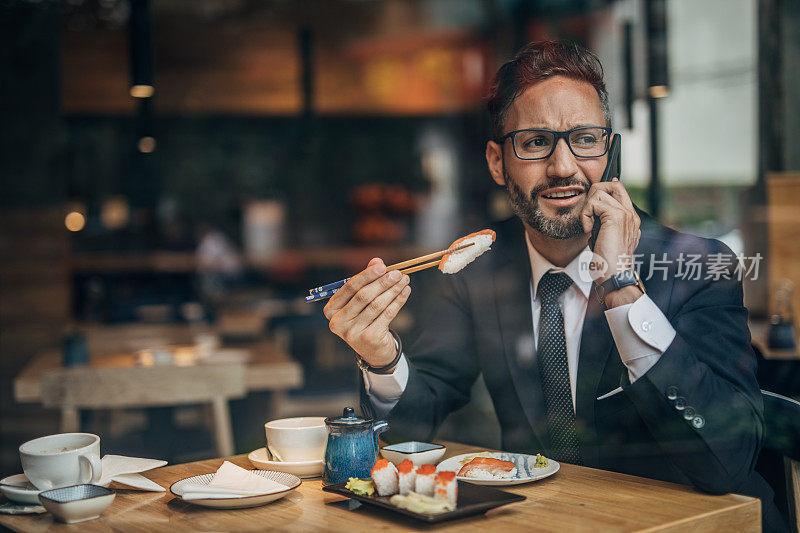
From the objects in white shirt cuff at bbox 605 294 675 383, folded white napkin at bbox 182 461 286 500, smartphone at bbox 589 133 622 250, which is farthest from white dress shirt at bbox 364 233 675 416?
folded white napkin at bbox 182 461 286 500

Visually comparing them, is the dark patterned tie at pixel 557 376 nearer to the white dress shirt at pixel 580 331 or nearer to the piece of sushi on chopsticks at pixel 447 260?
the white dress shirt at pixel 580 331

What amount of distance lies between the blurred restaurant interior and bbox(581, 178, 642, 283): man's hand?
50.1 inches

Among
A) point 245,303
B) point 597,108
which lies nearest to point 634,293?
point 597,108

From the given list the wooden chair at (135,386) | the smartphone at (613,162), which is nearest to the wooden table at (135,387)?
the wooden chair at (135,386)

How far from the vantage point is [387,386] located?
1582mm

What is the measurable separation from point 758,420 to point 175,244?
5774 mm

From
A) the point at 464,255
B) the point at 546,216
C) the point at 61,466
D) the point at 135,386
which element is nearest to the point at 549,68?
the point at 546,216

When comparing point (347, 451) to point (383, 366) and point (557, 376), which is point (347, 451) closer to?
point (383, 366)

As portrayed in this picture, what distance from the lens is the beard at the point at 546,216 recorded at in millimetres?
1529

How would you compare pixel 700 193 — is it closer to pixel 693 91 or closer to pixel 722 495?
pixel 693 91

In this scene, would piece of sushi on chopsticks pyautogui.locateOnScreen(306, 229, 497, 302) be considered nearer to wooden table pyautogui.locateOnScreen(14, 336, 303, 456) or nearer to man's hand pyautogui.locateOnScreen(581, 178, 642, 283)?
man's hand pyautogui.locateOnScreen(581, 178, 642, 283)

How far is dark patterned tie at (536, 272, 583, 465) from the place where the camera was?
158 cm

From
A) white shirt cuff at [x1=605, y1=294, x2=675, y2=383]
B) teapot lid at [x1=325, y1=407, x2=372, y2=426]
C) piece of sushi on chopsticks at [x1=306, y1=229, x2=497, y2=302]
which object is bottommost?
teapot lid at [x1=325, y1=407, x2=372, y2=426]

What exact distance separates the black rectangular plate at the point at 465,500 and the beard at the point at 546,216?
57cm
